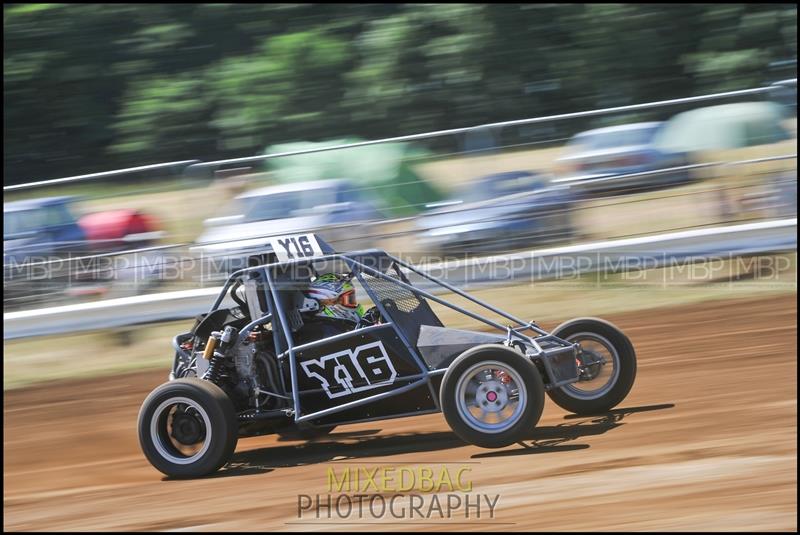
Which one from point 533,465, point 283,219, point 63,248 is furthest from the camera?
point 283,219

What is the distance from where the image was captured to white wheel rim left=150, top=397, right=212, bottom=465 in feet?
17.0

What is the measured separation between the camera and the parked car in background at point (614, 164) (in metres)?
8.25

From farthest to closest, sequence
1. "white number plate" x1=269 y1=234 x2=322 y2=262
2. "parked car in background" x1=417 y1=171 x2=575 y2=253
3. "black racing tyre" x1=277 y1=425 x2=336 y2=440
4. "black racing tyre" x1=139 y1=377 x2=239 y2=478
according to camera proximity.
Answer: "parked car in background" x1=417 y1=171 x2=575 y2=253
"black racing tyre" x1=277 y1=425 x2=336 y2=440
"white number plate" x1=269 y1=234 x2=322 y2=262
"black racing tyre" x1=139 y1=377 x2=239 y2=478

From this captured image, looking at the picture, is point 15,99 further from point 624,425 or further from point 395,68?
point 624,425

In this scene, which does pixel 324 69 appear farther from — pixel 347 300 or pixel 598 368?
pixel 598 368

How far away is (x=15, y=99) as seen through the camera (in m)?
19.1

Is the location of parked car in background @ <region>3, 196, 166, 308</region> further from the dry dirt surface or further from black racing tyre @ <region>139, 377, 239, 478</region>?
black racing tyre @ <region>139, 377, 239, 478</region>

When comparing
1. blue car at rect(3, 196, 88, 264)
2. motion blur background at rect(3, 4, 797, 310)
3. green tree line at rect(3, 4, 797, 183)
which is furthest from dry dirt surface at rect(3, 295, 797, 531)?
green tree line at rect(3, 4, 797, 183)

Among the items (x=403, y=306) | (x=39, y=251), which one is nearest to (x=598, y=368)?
(x=403, y=306)

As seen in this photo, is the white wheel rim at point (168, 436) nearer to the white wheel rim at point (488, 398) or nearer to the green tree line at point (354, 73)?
the white wheel rim at point (488, 398)

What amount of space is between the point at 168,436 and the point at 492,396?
1.79 metres

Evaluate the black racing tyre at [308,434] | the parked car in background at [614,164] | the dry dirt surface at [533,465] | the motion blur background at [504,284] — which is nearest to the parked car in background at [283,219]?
the motion blur background at [504,284]

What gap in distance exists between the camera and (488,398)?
16.5ft

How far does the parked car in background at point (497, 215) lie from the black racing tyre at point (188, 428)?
3351 millimetres
